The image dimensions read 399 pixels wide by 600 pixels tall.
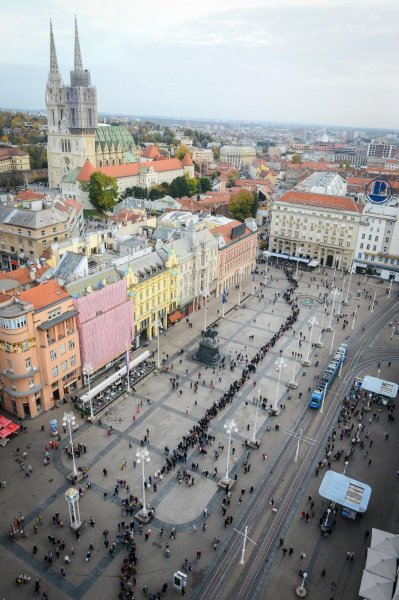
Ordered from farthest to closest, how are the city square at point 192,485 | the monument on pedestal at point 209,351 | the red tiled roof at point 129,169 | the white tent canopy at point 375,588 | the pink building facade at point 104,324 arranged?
the red tiled roof at point 129,169 → the monument on pedestal at point 209,351 → the pink building facade at point 104,324 → the city square at point 192,485 → the white tent canopy at point 375,588

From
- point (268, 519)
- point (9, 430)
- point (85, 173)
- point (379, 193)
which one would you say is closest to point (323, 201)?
point (379, 193)

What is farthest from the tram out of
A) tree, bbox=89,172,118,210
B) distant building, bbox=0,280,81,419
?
tree, bbox=89,172,118,210

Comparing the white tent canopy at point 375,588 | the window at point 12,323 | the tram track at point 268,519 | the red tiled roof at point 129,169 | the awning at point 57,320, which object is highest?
the red tiled roof at point 129,169

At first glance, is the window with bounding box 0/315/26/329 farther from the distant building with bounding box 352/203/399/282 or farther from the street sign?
the street sign

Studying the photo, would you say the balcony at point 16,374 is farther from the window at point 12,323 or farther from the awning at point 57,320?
the window at point 12,323

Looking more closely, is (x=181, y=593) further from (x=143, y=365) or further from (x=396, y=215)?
(x=396, y=215)

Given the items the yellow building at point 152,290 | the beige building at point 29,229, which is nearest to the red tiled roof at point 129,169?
the beige building at point 29,229
